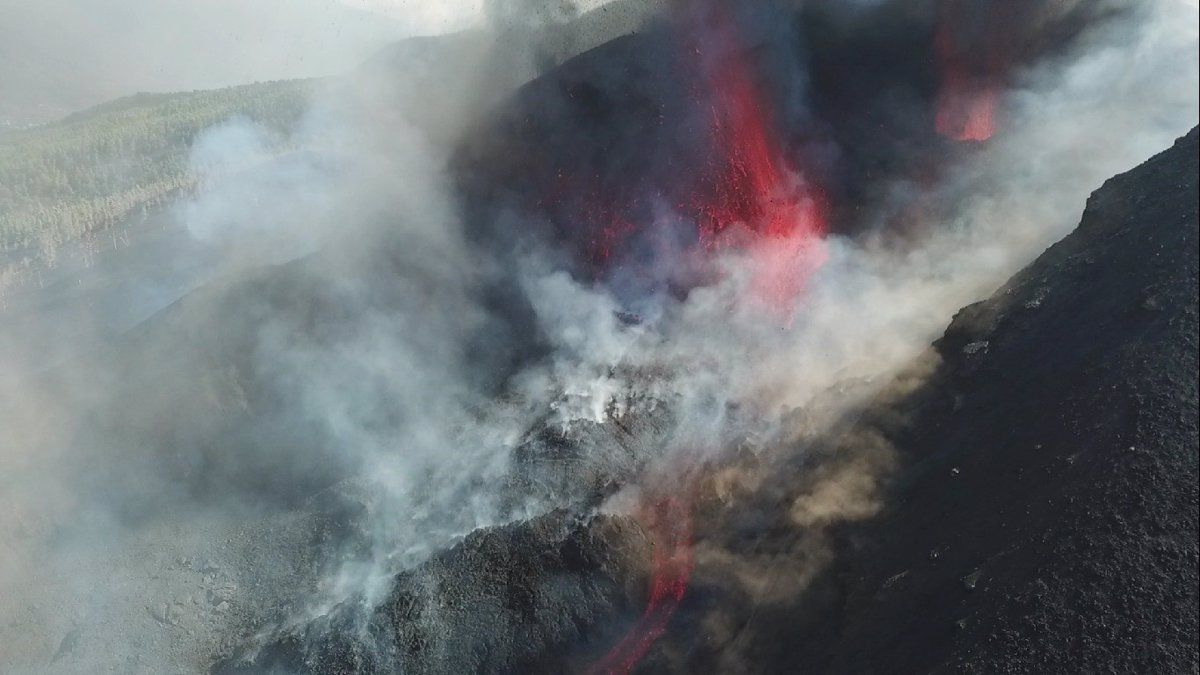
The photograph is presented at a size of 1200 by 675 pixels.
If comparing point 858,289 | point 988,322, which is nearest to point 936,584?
point 988,322

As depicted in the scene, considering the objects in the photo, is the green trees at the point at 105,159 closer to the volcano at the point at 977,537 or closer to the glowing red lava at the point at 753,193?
the glowing red lava at the point at 753,193

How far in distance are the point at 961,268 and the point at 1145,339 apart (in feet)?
29.3

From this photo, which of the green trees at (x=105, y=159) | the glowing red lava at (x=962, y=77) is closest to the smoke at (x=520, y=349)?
the glowing red lava at (x=962, y=77)

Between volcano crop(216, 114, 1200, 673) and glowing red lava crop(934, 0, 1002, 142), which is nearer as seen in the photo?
volcano crop(216, 114, 1200, 673)

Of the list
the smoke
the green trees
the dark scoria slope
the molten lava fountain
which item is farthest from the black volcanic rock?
A: the green trees

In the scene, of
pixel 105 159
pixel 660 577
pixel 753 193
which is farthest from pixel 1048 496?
pixel 105 159

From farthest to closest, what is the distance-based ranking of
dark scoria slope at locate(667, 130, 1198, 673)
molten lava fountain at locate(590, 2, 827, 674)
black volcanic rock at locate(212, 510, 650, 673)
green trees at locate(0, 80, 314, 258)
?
1. green trees at locate(0, 80, 314, 258)
2. molten lava fountain at locate(590, 2, 827, 674)
3. black volcanic rock at locate(212, 510, 650, 673)
4. dark scoria slope at locate(667, 130, 1198, 673)

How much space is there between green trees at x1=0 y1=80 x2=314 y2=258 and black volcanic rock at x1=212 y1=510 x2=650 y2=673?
4798 cm

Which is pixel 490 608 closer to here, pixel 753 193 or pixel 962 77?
pixel 753 193

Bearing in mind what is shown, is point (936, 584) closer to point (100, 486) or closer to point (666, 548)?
point (666, 548)

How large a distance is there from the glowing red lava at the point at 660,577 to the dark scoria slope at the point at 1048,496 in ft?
1.84

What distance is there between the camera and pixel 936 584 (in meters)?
12.2

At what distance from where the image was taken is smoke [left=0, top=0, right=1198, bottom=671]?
59.0ft

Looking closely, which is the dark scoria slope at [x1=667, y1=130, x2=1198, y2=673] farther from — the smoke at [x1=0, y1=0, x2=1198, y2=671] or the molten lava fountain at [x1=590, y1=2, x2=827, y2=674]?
the molten lava fountain at [x1=590, y1=2, x2=827, y2=674]
